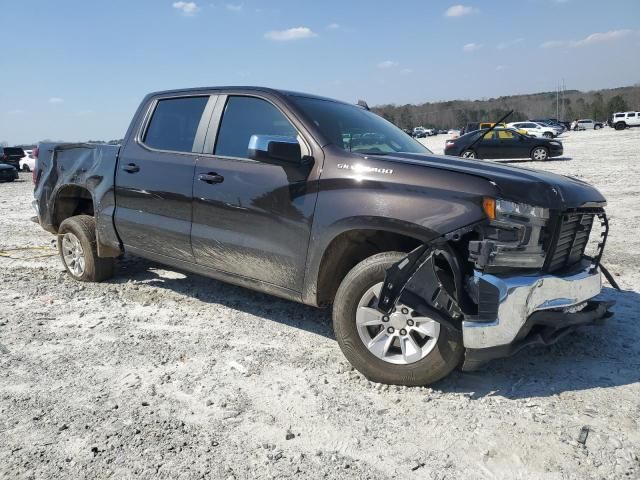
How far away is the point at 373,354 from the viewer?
3.10m

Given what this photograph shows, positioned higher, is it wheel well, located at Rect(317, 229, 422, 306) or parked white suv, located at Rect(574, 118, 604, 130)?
parked white suv, located at Rect(574, 118, 604, 130)

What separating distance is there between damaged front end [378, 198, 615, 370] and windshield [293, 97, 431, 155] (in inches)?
42.1

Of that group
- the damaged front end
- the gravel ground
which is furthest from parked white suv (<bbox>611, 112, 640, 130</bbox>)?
the damaged front end

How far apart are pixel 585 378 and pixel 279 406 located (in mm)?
1957

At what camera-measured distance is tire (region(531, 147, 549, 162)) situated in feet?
66.9

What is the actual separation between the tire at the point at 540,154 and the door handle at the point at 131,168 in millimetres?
19235

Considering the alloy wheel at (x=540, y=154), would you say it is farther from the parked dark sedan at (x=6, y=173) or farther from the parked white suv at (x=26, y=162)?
the parked white suv at (x=26, y=162)

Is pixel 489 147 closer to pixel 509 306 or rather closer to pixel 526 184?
pixel 526 184

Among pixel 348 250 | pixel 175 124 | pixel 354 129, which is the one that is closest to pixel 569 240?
pixel 348 250

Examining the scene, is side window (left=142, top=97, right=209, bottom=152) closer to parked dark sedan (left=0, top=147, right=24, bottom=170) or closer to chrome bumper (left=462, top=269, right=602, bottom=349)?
chrome bumper (left=462, top=269, right=602, bottom=349)

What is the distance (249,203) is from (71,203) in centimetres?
312

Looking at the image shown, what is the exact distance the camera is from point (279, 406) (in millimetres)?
2932

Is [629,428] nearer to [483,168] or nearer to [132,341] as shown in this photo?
[483,168]

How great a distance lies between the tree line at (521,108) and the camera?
94.4 metres
